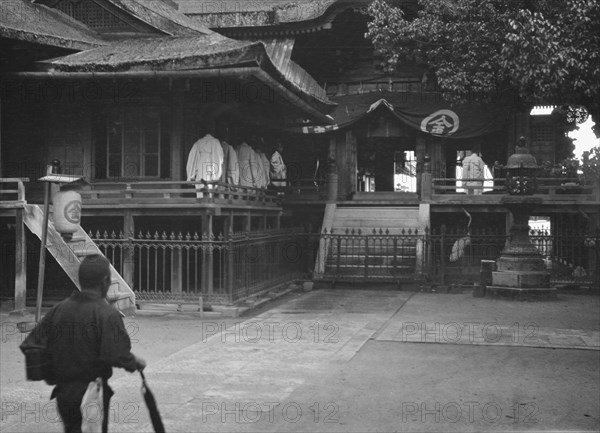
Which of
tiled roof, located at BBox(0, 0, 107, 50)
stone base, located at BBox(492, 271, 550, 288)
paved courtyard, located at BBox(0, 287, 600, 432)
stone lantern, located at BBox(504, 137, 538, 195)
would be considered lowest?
paved courtyard, located at BBox(0, 287, 600, 432)

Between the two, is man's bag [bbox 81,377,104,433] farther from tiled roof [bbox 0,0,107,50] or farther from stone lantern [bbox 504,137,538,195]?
stone lantern [bbox 504,137,538,195]

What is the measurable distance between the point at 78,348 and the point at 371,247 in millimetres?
13335

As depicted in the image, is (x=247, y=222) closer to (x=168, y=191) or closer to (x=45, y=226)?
(x=168, y=191)

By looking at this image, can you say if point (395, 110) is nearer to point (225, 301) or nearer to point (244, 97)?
point (244, 97)

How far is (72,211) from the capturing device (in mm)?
11000

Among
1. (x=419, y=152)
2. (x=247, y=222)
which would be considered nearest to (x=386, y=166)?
(x=419, y=152)

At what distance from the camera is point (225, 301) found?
38.6 feet

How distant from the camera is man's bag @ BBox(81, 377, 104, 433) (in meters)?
4.09

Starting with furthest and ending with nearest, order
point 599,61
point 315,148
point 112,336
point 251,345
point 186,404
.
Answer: point 315,148
point 251,345
point 599,61
point 186,404
point 112,336

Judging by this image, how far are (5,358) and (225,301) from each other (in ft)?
13.8

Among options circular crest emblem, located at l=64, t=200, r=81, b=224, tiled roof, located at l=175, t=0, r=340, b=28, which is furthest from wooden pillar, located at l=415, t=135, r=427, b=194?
circular crest emblem, located at l=64, t=200, r=81, b=224

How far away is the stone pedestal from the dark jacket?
1089 centimetres

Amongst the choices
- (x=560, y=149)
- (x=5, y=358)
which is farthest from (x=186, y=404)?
(x=560, y=149)

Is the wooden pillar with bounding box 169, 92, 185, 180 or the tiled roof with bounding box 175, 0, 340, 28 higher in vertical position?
the tiled roof with bounding box 175, 0, 340, 28
